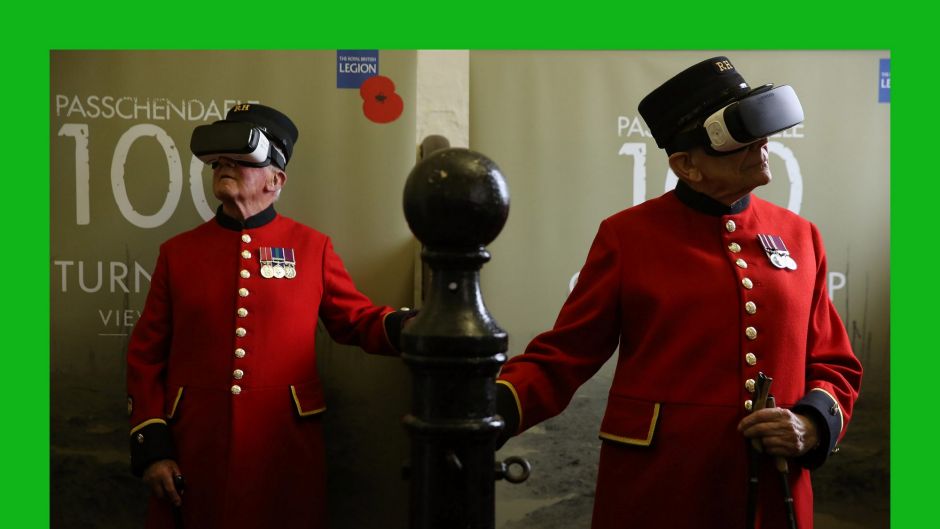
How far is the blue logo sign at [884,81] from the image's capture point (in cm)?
301

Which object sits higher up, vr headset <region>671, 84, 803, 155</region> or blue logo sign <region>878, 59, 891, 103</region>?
blue logo sign <region>878, 59, 891, 103</region>

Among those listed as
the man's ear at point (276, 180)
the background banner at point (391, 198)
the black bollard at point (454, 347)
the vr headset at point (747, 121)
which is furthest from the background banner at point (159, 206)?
the black bollard at point (454, 347)

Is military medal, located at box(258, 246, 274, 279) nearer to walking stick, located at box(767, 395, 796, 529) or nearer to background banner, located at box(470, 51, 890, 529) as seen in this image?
background banner, located at box(470, 51, 890, 529)

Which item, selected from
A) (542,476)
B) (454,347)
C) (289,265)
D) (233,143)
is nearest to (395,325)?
(289,265)

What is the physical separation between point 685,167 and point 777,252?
0.27 meters

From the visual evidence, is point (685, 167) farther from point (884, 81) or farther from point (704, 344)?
point (884, 81)

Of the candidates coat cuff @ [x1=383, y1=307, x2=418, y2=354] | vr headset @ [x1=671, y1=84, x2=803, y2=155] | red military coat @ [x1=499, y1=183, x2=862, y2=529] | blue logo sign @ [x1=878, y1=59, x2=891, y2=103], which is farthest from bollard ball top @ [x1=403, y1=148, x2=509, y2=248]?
blue logo sign @ [x1=878, y1=59, x2=891, y2=103]

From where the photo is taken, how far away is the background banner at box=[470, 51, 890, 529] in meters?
3.01

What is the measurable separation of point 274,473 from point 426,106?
1.33m

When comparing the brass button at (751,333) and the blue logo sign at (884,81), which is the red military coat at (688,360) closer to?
the brass button at (751,333)

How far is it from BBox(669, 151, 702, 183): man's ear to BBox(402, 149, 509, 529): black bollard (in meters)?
0.83

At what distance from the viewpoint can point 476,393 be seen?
48.0 inches

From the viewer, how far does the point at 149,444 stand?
244 cm

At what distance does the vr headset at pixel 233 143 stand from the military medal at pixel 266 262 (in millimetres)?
258
